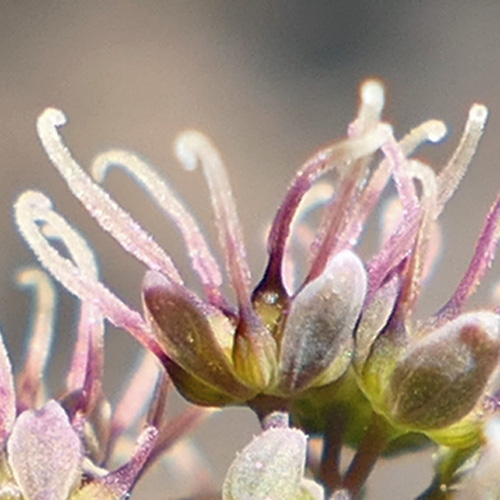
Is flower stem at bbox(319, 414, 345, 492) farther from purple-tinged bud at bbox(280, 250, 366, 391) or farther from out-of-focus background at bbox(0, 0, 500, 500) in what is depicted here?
out-of-focus background at bbox(0, 0, 500, 500)

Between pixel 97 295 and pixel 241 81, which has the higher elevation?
pixel 241 81

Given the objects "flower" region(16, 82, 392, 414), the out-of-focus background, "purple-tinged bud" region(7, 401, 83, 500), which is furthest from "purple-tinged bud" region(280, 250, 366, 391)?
the out-of-focus background

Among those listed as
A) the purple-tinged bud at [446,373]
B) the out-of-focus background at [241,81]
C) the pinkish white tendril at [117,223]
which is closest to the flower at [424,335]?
the purple-tinged bud at [446,373]

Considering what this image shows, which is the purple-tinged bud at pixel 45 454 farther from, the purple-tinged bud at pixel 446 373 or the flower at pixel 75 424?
the purple-tinged bud at pixel 446 373

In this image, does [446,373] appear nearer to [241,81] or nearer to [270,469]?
[270,469]

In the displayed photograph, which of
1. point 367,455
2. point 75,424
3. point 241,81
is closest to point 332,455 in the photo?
point 367,455

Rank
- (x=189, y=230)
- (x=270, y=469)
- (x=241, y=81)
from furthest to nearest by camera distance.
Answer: (x=241, y=81), (x=189, y=230), (x=270, y=469)

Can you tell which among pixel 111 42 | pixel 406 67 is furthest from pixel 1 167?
pixel 406 67
